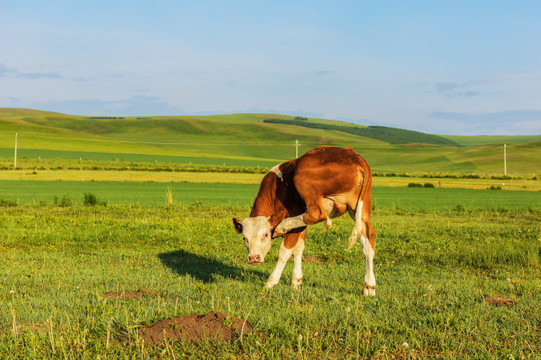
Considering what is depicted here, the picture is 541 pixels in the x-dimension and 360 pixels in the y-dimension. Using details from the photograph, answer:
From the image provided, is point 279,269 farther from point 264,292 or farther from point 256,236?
point 256,236

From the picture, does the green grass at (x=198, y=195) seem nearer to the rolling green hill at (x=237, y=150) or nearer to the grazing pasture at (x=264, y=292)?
the grazing pasture at (x=264, y=292)

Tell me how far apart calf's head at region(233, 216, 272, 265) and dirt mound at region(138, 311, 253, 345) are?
6.63ft

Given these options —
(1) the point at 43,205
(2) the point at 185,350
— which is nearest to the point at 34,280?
(2) the point at 185,350

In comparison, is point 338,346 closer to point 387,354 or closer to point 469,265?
point 387,354

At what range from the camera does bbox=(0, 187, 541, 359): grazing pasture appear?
621cm

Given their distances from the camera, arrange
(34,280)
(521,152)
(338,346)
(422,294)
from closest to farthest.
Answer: (338,346) → (422,294) → (34,280) → (521,152)

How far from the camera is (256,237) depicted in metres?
8.88

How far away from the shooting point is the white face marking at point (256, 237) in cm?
873

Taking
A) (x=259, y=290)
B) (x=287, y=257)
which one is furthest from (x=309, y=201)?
(x=259, y=290)

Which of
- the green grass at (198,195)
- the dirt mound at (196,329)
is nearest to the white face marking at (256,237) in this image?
the dirt mound at (196,329)

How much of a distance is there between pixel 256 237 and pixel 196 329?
265 centimetres

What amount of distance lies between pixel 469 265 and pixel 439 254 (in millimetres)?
1132

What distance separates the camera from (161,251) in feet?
49.6

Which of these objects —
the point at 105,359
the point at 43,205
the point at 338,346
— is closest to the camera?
the point at 105,359
